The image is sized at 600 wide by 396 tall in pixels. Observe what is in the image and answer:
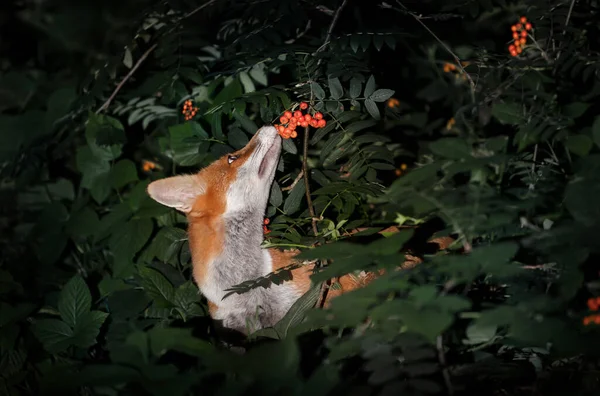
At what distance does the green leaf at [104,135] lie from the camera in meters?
5.14

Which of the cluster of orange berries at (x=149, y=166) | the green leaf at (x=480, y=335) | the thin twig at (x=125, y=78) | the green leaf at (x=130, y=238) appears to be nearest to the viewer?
Answer: the green leaf at (x=480, y=335)

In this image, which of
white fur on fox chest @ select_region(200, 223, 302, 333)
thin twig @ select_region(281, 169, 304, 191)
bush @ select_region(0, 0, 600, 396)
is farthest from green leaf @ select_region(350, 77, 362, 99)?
white fur on fox chest @ select_region(200, 223, 302, 333)

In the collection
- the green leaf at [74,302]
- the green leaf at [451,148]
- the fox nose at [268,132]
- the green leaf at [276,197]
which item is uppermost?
the green leaf at [451,148]

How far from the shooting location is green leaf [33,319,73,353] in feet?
12.8

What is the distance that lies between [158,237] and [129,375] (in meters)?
2.32

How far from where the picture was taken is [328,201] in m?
3.96

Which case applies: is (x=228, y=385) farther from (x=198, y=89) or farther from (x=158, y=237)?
(x=198, y=89)

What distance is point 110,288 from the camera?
15.5 ft

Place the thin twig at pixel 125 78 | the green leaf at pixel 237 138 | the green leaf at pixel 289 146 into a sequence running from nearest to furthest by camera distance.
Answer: the green leaf at pixel 289 146
the green leaf at pixel 237 138
the thin twig at pixel 125 78

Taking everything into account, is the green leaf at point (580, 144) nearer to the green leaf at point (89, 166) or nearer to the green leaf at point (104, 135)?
the green leaf at point (104, 135)

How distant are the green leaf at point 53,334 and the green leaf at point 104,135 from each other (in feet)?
5.34

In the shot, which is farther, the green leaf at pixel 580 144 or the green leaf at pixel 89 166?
the green leaf at pixel 89 166

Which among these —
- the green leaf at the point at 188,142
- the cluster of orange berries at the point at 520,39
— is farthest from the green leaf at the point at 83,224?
the cluster of orange berries at the point at 520,39

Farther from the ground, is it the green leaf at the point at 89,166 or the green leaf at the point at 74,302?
the green leaf at the point at 89,166
